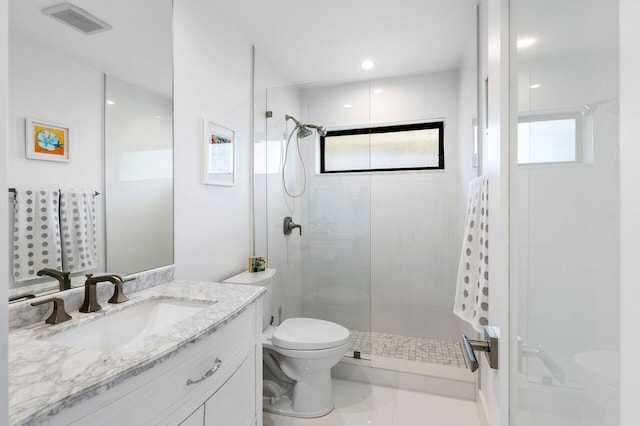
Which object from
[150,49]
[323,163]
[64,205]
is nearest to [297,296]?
[323,163]

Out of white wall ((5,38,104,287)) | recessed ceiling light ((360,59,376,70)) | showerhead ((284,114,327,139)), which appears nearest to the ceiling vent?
white wall ((5,38,104,287))

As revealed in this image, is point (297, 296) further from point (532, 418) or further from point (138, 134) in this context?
point (532, 418)

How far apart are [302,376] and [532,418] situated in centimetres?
164

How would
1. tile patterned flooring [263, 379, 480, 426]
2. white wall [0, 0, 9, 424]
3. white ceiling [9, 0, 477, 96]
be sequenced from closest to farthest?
white wall [0, 0, 9, 424]
white ceiling [9, 0, 477, 96]
tile patterned flooring [263, 379, 480, 426]

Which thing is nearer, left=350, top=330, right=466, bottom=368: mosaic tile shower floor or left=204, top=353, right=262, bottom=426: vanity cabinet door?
left=204, top=353, right=262, bottom=426: vanity cabinet door

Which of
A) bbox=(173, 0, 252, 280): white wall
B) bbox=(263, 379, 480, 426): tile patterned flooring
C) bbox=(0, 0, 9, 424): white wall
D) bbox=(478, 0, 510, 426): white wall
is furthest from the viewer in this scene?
bbox=(263, 379, 480, 426): tile patterned flooring

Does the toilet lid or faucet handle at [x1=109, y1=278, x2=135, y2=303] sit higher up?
faucet handle at [x1=109, y1=278, x2=135, y2=303]

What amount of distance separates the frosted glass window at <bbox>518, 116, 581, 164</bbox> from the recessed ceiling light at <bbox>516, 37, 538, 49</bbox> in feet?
0.46

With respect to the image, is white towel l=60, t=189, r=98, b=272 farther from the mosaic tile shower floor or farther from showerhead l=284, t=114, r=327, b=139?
the mosaic tile shower floor

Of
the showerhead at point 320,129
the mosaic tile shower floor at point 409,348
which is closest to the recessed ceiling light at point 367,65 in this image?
the showerhead at point 320,129

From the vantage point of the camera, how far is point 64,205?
1.19 metres

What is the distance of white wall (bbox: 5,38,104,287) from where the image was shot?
3.41 feet

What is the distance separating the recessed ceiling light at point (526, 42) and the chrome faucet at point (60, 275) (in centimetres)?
161

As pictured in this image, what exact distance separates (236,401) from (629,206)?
→ 142 centimetres
